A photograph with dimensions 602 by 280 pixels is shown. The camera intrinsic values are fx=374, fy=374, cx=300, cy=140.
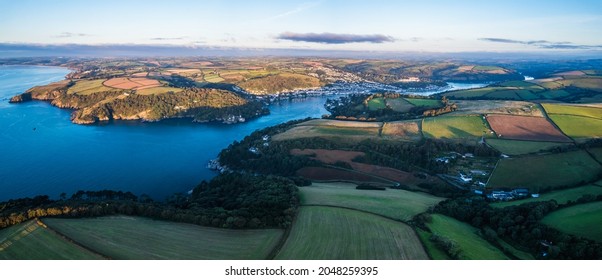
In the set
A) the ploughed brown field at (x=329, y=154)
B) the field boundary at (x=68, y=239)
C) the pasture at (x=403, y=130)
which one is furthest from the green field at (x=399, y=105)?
the field boundary at (x=68, y=239)

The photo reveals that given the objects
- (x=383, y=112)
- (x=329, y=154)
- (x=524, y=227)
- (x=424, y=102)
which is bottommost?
(x=329, y=154)

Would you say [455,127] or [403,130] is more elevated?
[455,127]

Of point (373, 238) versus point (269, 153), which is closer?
point (373, 238)

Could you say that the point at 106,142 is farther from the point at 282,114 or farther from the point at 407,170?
the point at 407,170

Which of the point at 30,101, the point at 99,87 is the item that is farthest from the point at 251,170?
the point at 30,101

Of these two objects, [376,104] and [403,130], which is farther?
[376,104]

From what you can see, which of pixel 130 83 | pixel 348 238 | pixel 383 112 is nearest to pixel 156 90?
pixel 130 83

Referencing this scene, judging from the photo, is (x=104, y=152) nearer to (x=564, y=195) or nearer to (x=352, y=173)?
(x=352, y=173)

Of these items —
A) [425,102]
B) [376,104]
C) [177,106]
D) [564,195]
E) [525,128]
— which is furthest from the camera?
[177,106]
